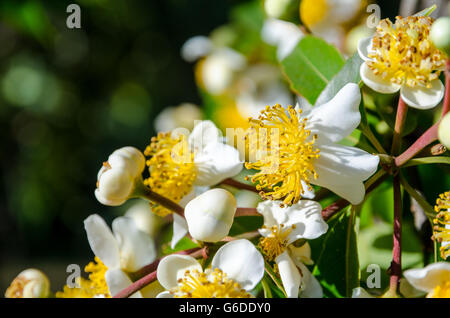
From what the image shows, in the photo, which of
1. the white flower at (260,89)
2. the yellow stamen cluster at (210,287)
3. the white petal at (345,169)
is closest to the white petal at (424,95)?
the white petal at (345,169)

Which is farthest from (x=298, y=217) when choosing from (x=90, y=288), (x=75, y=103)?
(x=75, y=103)

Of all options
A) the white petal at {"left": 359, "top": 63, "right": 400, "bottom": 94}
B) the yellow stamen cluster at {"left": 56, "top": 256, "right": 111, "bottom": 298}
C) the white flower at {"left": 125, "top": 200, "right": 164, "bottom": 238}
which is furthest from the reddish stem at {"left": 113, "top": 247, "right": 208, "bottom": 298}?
the white flower at {"left": 125, "top": 200, "right": 164, "bottom": 238}

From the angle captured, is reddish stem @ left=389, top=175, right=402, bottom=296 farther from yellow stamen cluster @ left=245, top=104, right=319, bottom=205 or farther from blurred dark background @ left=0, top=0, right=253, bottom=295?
blurred dark background @ left=0, top=0, right=253, bottom=295

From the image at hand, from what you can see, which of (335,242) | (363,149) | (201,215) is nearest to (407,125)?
(363,149)

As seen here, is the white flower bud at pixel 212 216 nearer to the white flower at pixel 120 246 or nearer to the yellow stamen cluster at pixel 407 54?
the white flower at pixel 120 246

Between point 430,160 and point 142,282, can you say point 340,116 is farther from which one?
point 142,282

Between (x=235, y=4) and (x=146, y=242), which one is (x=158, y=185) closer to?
(x=146, y=242)
